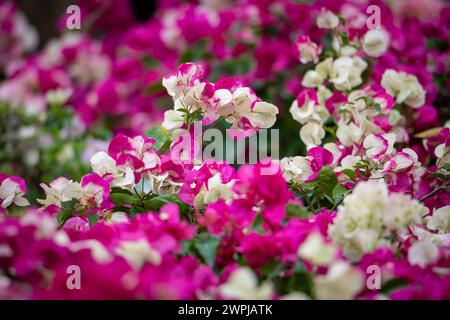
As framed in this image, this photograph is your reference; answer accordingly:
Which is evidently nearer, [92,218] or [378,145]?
[92,218]

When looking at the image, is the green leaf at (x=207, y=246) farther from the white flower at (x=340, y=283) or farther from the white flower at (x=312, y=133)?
the white flower at (x=312, y=133)

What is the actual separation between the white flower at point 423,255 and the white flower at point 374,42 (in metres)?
0.63

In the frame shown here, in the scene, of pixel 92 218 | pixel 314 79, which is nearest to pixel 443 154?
pixel 314 79

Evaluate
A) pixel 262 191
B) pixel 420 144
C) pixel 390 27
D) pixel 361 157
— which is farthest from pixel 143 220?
pixel 390 27

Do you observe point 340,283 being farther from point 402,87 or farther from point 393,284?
point 402,87

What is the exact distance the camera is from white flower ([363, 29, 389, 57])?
124 centimetres

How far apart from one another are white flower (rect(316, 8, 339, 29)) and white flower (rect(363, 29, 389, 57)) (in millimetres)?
76

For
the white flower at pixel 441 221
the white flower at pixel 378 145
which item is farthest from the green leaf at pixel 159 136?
the white flower at pixel 441 221

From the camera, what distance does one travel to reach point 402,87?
46.7 inches

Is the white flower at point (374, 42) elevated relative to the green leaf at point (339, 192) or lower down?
elevated

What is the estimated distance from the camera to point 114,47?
2.64 metres

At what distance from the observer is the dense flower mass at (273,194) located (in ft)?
2.13

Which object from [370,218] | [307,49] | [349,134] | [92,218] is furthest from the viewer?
[307,49]

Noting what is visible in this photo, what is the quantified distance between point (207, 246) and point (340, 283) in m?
0.18
